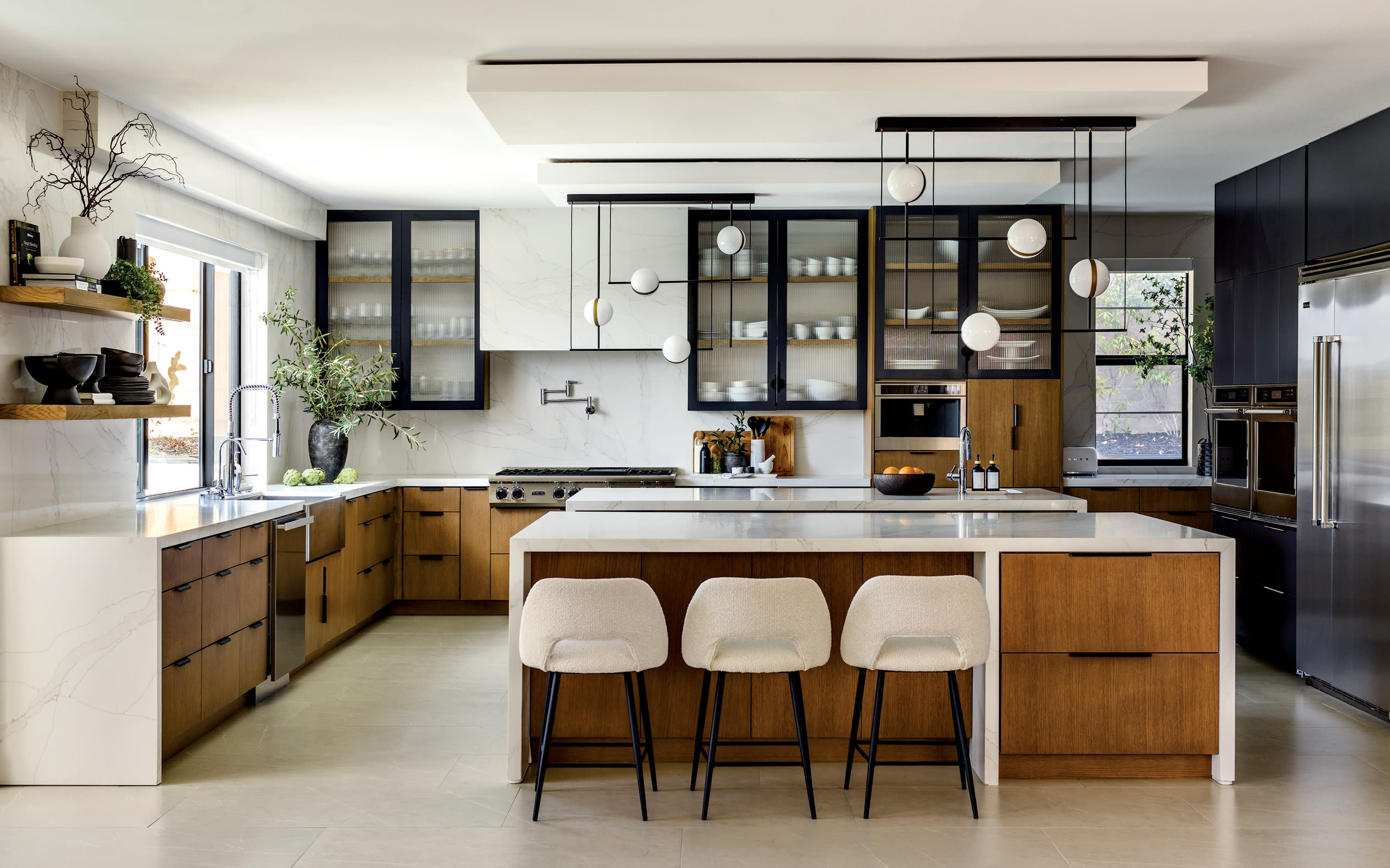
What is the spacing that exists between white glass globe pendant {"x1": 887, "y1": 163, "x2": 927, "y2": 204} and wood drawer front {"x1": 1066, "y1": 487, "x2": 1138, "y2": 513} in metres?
2.95

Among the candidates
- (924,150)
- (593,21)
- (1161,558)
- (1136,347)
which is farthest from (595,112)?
(1136,347)

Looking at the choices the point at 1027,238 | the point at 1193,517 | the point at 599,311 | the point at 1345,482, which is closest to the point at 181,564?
the point at 599,311

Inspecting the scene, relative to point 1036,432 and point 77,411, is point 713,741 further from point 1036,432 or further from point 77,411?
point 1036,432

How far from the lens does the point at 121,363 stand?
396 centimetres

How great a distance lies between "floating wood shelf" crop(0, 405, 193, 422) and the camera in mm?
3506

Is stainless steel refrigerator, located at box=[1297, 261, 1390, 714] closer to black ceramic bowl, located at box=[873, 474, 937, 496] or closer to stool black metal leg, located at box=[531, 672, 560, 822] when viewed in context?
black ceramic bowl, located at box=[873, 474, 937, 496]

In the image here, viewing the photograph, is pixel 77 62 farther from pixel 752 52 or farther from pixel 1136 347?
pixel 1136 347

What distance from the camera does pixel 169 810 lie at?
3213mm

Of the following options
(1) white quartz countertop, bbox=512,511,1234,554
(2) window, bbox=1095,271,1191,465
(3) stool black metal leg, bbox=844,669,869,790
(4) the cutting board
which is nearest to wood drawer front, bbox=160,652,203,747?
(1) white quartz countertop, bbox=512,511,1234,554

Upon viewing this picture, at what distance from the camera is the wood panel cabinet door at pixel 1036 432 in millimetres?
6164

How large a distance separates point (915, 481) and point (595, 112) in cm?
236

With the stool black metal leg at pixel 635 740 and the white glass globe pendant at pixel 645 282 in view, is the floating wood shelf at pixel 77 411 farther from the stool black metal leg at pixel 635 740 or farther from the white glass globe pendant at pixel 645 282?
the white glass globe pendant at pixel 645 282

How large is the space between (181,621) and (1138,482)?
5306 millimetres

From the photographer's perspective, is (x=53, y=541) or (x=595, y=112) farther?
(x=595, y=112)
